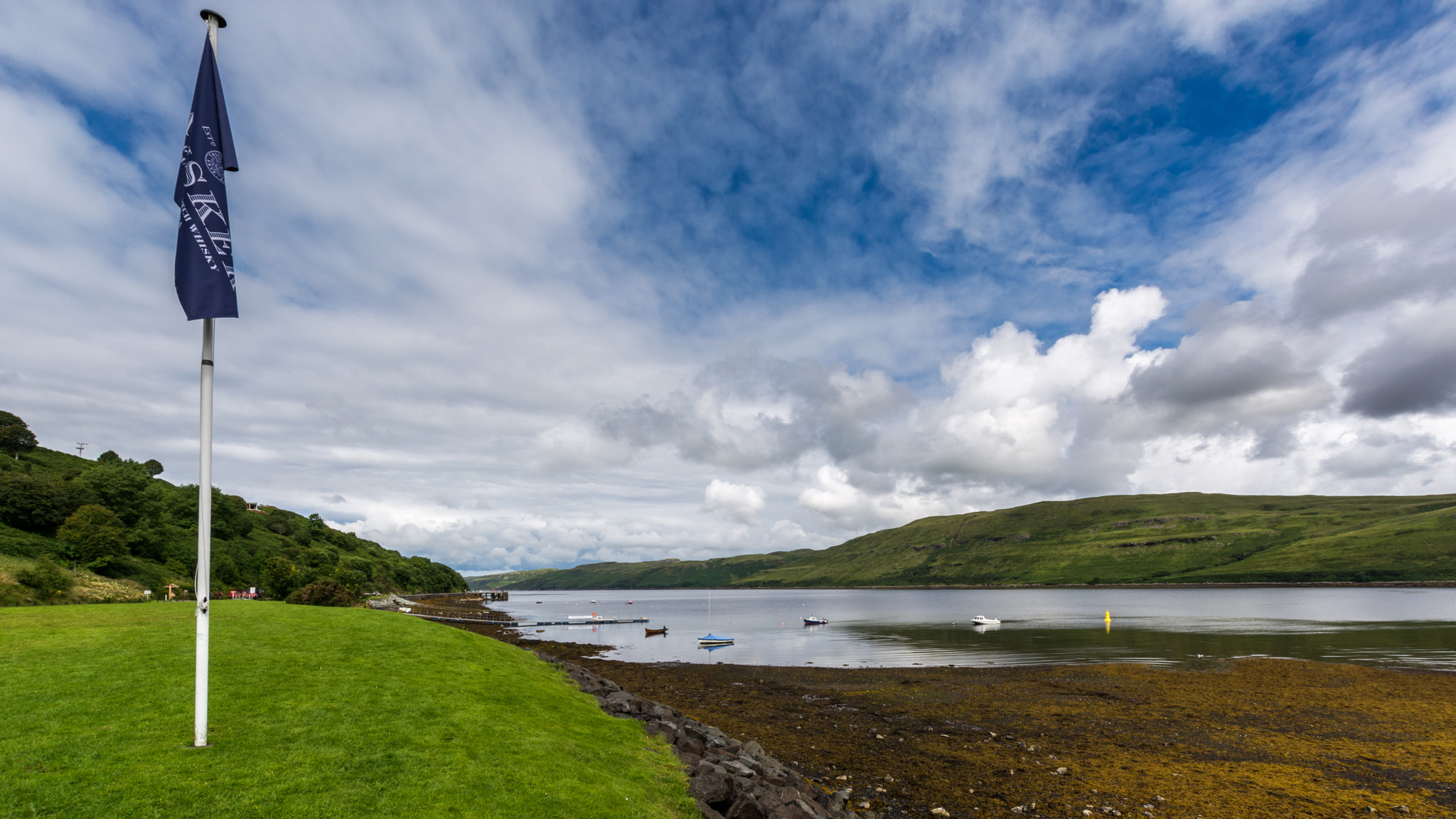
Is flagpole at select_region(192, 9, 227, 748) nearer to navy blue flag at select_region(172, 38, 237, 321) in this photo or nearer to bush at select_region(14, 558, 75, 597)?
navy blue flag at select_region(172, 38, 237, 321)

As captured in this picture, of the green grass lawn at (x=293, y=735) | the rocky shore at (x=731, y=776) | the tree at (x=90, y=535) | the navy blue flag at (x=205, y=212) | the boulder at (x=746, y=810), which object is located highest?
the navy blue flag at (x=205, y=212)

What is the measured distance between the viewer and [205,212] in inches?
475

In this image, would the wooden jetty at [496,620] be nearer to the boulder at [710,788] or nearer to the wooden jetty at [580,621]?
the wooden jetty at [580,621]

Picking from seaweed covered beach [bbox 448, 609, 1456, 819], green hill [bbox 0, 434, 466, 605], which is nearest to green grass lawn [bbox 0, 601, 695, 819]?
seaweed covered beach [bbox 448, 609, 1456, 819]

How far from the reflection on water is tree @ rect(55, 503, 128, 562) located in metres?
49.3

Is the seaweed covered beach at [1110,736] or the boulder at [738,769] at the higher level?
the boulder at [738,769]

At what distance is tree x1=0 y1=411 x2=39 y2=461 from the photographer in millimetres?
92812

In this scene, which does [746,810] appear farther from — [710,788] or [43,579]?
[43,579]

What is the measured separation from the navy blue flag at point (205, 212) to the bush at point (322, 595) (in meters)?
47.5

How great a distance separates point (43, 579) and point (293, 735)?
46.9 m

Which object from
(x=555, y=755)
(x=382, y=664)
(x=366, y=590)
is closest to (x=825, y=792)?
(x=555, y=755)

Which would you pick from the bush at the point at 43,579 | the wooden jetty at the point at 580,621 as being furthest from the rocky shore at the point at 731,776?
the wooden jetty at the point at 580,621

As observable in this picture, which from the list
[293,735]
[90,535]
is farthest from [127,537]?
[293,735]

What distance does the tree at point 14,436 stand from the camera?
305ft
